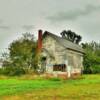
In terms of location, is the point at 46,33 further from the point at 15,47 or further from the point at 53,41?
the point at 15,47

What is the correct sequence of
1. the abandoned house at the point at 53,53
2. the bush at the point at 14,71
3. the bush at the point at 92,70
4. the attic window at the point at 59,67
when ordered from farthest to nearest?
1. the bush at the point at 92,70
2. the abandoned house at the point at 53,53
3. the attic window at the point at 59,67
4. the bush at the point at 14,71

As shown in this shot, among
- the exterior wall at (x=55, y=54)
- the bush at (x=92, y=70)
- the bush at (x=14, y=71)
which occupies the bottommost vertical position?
the bush at (x=14, y=71)

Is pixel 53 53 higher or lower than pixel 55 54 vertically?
higher

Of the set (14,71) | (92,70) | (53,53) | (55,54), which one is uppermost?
(53,53)

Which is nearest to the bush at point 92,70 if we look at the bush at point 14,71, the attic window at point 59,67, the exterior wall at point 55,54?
the exterior wall at point 55,54

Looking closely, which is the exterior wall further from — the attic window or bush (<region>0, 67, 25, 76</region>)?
bush (<region>0, 67, 25, 76</region>)

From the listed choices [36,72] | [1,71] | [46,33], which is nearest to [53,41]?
[46,33]

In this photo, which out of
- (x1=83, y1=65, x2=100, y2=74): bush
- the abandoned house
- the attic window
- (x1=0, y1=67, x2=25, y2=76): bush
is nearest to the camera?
(x1=0, y1=67, x2=25, y2=76): bush

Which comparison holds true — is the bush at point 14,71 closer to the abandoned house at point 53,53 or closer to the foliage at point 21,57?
the foliage at point 21,57

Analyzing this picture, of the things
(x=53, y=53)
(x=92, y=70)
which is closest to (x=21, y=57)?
(x=53, y=53)

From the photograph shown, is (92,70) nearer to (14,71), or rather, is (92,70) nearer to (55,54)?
(55,54)

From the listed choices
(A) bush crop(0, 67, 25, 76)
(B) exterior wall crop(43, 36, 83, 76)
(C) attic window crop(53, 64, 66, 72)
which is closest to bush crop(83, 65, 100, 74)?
(B) exterior wall crop(43, 36, 83, 76)

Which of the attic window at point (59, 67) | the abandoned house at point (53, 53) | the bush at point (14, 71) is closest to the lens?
the bush at point (14, 71)

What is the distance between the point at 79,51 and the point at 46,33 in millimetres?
8131
